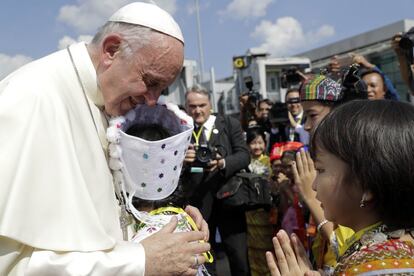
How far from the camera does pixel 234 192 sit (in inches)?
184

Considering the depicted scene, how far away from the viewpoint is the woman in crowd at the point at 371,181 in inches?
59.6

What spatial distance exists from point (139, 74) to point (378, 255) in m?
1.24

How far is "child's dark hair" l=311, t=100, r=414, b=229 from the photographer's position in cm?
157

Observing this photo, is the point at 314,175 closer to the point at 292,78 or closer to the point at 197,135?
the point at 197,135

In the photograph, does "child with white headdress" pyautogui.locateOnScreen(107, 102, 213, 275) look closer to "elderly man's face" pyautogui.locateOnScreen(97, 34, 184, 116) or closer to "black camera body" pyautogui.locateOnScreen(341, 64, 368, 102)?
"elderly man's face" pyautogui.locateOnScreen(97, 34, 184, 116)

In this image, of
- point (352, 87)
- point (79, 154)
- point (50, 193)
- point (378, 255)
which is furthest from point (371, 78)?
point (50, 193)

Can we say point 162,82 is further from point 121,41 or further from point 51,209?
point 51,209

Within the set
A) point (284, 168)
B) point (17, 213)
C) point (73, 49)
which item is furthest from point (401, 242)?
point (284, 168)

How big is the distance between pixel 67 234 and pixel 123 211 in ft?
2.00

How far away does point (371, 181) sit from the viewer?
1.59 meters

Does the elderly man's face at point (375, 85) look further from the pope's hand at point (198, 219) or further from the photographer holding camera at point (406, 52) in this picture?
the pope's hand at point (198, 219)

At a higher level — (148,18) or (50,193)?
(148,18)

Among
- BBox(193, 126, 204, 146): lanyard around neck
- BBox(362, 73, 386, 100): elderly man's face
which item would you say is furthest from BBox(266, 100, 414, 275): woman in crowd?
BBox(193, 126, 204, 146): lanyard around neck

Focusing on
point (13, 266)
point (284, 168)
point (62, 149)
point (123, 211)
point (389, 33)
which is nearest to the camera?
point (13, 266)
